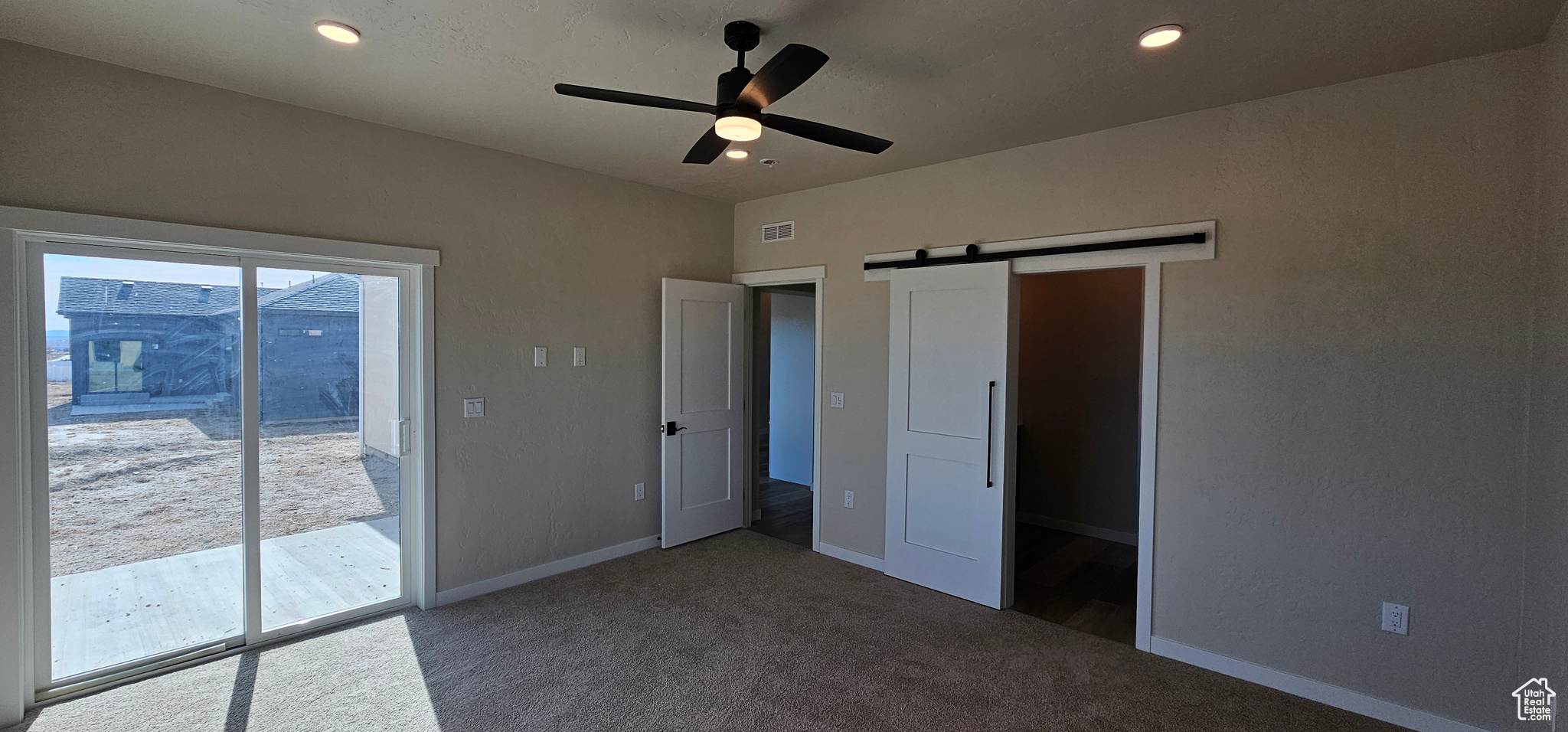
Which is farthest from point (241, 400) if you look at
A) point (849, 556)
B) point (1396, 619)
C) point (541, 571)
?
point (1396, 619)

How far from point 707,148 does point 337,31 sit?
4.44 ft

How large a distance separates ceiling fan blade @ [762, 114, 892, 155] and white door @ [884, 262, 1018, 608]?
1546mm

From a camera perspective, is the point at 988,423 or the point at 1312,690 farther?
the point at 988,423

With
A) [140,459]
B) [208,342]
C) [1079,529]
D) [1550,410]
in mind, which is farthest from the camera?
[1079,529]

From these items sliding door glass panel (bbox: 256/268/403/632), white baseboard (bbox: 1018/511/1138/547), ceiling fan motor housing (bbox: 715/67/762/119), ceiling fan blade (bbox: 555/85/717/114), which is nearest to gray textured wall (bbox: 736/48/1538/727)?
white baseboard (bbox: 1018/511/1138/547)

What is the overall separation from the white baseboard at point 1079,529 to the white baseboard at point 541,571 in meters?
3.10

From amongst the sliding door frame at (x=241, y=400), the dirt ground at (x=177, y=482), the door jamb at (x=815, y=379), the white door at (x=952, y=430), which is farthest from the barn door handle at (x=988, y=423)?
the dirt ground at (x=177, y=482)

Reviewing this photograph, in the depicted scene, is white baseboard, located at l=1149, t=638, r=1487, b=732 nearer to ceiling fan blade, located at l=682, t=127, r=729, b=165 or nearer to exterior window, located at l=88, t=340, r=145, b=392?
ceiling fan blade, located at l=682, t=127, r=729, b=165

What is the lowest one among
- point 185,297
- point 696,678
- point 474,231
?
point 696,678

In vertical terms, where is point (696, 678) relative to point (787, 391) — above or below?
below

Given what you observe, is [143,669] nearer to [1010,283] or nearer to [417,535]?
[417,535]

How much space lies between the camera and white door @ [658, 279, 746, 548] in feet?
15.4

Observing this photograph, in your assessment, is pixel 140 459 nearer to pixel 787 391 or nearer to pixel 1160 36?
pixel 1160 36

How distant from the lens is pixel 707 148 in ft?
8.41
